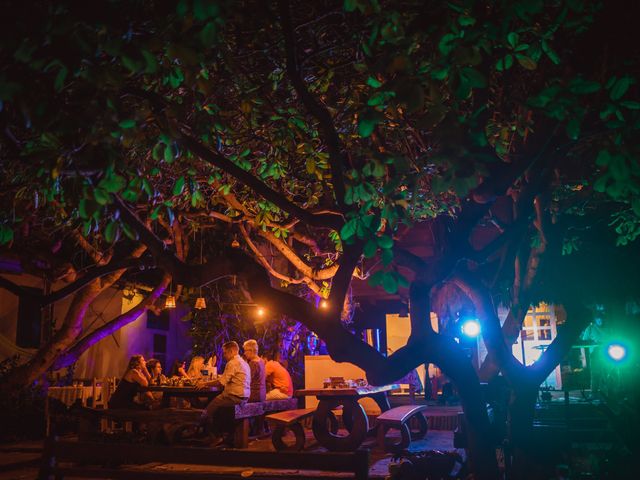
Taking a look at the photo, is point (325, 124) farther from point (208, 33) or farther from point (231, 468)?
point (231, 468)

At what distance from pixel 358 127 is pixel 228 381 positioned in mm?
6965

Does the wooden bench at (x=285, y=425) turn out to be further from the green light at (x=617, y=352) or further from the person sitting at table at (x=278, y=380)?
the green light at (x=617, y=352)

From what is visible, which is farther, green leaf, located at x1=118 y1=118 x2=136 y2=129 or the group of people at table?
the group of people at table

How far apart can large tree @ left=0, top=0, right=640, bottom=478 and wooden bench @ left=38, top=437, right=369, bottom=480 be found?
774 mm

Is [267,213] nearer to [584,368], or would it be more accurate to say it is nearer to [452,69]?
[452,69]

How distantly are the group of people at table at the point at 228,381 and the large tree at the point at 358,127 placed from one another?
3.26 meters

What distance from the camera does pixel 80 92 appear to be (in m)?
3.88

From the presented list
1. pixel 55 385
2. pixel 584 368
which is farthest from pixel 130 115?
pixel 584 368

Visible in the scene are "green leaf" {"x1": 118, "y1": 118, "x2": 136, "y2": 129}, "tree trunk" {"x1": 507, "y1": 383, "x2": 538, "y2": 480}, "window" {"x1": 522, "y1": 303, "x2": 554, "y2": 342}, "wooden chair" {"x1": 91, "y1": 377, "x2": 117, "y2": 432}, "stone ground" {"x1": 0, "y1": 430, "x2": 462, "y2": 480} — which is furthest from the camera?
"window" {"x1": 522, "y1": 303, "x2": 554, "y2": 342}

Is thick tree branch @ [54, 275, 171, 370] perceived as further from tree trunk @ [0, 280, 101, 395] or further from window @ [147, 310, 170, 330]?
window @ [147, 310, 170, 330]

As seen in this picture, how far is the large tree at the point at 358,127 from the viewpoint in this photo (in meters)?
3.56

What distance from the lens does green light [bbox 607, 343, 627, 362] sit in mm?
10728

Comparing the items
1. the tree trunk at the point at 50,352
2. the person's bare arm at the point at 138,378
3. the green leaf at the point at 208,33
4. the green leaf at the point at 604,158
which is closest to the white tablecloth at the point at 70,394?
the tree trunk at the point at 50,352

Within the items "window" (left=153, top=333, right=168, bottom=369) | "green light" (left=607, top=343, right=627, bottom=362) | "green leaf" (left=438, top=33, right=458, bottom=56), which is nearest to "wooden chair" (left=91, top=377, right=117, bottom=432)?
"window" (left=153, top=333, right=168, bottom=369)
